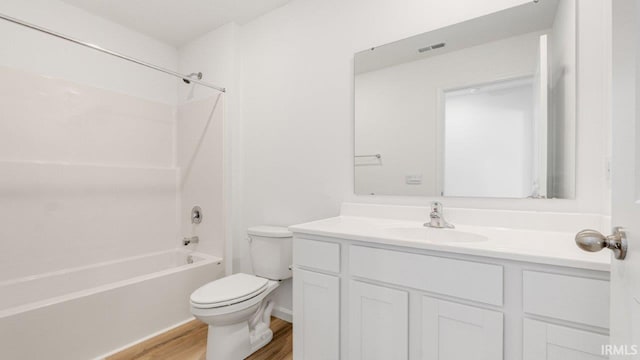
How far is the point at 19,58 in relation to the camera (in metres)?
1.92

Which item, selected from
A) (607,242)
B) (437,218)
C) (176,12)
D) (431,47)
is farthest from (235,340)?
(176,12)

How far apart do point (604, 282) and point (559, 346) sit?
0.24m

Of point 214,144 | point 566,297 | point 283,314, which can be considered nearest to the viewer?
point 566,297

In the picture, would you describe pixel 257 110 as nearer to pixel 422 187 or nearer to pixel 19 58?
pixel 422 187

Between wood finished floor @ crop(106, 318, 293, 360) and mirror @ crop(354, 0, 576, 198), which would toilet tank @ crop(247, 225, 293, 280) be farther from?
mirror @ crop(354, 0, 576, 198)

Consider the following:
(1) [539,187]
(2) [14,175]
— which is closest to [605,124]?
(1) [539,187]

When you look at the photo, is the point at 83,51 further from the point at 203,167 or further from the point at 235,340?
the point at 235,340

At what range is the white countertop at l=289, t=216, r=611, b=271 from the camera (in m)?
0.85

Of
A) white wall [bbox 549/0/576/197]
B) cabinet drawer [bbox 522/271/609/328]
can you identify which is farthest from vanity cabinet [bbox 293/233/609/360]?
white wall [bbox 549/0/576/197]

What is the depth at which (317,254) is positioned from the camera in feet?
4.50

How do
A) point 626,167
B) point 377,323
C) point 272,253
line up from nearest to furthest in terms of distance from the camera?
point 626,167
point 377,323
point 272,253

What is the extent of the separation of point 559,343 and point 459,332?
0.93ft

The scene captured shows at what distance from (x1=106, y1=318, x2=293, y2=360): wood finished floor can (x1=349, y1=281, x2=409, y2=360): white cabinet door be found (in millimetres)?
693

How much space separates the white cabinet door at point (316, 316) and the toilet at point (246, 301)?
1.14 feet
